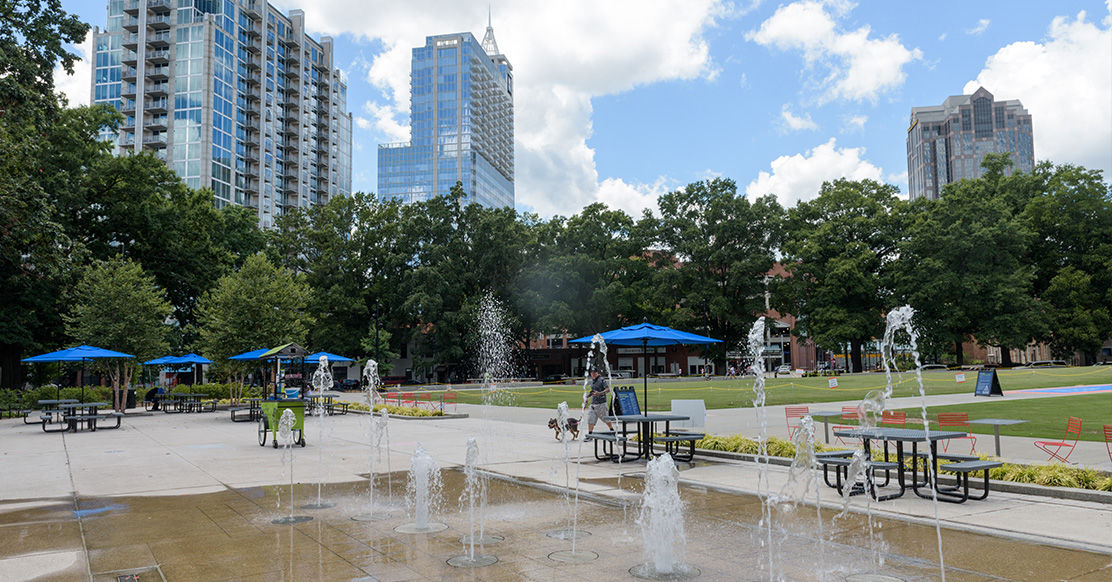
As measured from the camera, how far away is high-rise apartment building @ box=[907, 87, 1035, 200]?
547 ft

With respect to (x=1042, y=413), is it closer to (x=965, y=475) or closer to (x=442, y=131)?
(x=965, y=475)

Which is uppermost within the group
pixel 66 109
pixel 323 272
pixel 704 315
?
pixel 66 109

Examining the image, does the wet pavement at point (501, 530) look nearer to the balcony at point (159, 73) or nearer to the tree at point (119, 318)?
the tree at point (119, 318)

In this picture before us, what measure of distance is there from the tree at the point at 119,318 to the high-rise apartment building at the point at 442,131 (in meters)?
139

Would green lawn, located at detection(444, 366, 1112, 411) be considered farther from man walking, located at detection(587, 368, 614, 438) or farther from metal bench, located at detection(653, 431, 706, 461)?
metal bench, located at detection(653, 431, 706, 461)

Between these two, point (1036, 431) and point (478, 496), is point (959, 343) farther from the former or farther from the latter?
point (478, 496)

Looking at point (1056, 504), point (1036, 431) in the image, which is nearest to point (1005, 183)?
point (1036, 431)

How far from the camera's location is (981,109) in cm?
16825

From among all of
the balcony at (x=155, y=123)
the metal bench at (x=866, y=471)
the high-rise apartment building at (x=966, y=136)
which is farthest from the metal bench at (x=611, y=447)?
the high-rise apartment building at (x=966, y=136)

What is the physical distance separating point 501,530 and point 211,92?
94.6 m

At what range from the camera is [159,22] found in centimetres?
8875

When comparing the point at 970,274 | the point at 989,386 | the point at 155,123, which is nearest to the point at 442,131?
the point at 155,123

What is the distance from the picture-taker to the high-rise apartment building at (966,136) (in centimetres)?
16662

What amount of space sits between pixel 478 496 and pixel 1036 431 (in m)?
12.3
